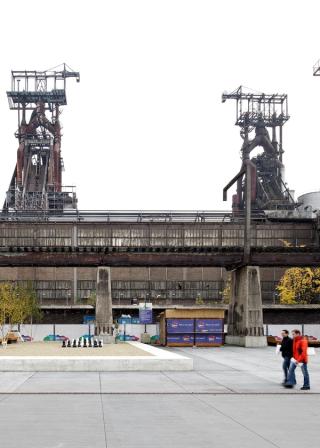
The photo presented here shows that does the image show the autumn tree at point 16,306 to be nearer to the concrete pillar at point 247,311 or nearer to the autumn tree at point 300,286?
the concrete pillar at point 247,311

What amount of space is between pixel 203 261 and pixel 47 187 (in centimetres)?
5661

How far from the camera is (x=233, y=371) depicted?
82.4ft

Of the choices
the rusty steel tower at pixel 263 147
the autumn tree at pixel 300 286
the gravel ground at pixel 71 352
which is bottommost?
the gravel ground at pixel 71 352

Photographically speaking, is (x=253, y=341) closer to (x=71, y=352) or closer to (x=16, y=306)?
(x=71, y=352)

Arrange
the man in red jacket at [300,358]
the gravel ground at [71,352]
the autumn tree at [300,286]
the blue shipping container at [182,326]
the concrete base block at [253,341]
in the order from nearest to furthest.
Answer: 1. the man in red jacket at [300,358]
2. the gravel ground at [71,352]
3. the concrete base block at [253,341]
4. the blue shipping container at [182,326]
5. the autumn tree at [300,286]

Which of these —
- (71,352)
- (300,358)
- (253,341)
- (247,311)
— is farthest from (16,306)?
(300,358)

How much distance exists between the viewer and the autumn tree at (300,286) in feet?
271

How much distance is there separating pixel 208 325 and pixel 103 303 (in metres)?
8.38

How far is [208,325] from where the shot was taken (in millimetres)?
48938

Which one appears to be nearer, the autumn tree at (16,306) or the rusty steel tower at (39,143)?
the autumn tree at (16,306)
